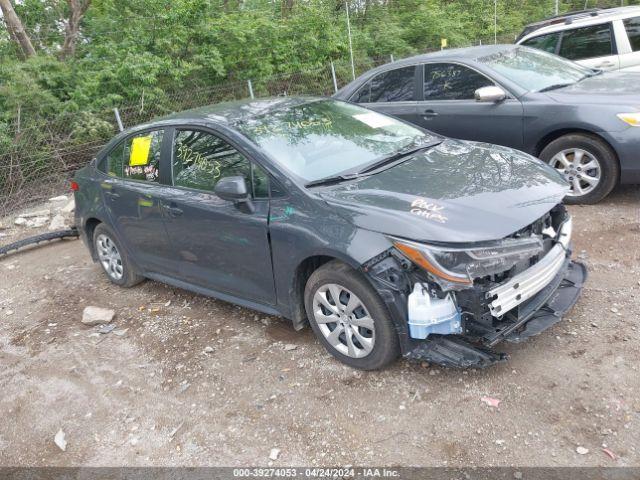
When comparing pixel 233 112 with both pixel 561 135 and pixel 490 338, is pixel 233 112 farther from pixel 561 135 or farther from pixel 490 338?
pixel 561 135

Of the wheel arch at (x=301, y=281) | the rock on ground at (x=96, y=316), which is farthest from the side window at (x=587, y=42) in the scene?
the rock on ground at (x=96, y=316)

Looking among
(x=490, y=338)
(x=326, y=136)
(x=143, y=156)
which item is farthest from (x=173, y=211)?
(x=490, y=338)

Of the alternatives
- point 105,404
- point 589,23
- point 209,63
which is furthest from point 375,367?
point 209,63

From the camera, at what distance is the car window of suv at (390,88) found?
6.58 metres

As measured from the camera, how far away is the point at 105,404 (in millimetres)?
3691

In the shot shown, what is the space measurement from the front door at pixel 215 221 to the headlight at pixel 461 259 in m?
1.10

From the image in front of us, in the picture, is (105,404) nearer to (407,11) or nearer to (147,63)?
(147,63)

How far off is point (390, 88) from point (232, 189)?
3.82 m

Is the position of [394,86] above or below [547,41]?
below

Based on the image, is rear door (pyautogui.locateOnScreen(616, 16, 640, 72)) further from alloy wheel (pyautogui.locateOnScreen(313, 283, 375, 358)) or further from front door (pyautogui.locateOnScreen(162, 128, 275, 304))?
alloy wheel (pyautogui.locateOnScreen(313, 283, 375, 358))

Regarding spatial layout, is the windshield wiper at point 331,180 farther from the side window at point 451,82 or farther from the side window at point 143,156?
the side window at point 451,82

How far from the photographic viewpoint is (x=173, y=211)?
425 centimetres

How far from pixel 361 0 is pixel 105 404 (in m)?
15.1

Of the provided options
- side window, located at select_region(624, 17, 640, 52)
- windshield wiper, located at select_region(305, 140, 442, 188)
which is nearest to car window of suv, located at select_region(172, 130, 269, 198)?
windshield wiper, located at select_region(305, 140, 442, 188)
